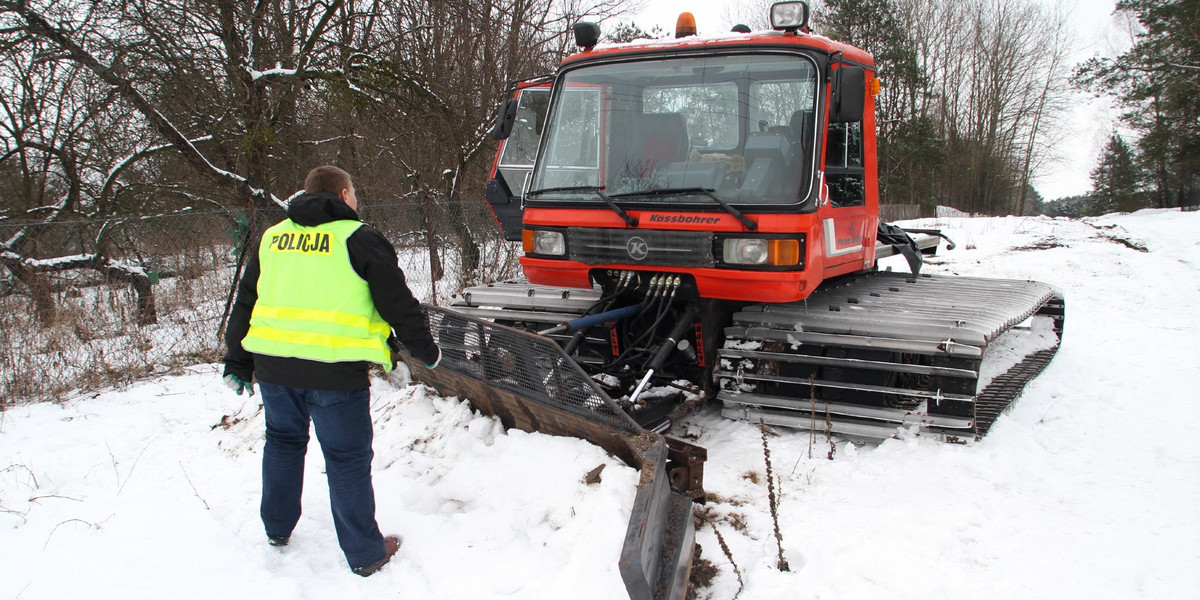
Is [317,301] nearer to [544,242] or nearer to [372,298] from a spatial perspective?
[372,298]

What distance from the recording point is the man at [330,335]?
2977mm

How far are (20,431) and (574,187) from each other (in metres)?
4.02

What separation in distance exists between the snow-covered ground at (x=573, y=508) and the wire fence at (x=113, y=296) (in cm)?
74

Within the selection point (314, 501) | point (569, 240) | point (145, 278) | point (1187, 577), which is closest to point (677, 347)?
point (569, 240)

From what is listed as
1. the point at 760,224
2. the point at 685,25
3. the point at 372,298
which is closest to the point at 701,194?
the point at 760,224

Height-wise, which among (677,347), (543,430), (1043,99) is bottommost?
(543,430)

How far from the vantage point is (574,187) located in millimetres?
4949

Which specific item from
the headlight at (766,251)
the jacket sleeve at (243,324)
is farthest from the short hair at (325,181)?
the headlight at (766,251)

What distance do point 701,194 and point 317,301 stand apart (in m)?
2.35

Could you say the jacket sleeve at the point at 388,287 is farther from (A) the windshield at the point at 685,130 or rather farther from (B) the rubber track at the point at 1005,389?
(B) the rubber track at the point at 1005,389

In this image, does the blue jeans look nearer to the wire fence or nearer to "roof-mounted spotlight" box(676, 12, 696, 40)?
"roof-mounted spotlight" box(676, 12, 696, 40)

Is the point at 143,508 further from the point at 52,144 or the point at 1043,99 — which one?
the point at 1043,99

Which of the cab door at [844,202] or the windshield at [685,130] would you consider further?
the cab door at [844,202]

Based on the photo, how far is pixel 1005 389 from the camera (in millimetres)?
5270
